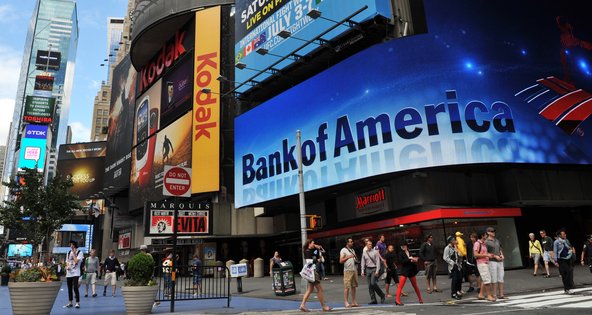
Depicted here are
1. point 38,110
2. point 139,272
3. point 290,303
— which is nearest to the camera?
point 139,272

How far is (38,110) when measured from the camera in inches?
4205

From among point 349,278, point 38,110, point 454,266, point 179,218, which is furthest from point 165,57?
point 38,110

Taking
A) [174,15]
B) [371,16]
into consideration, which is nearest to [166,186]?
[371,16]

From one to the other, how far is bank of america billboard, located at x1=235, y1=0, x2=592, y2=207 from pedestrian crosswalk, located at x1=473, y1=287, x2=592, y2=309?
9095 mm

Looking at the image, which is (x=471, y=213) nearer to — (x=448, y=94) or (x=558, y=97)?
(x=448, y=94)

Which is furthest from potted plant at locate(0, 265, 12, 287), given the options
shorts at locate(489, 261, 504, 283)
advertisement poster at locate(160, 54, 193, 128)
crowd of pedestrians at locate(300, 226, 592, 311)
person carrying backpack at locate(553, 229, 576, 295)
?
person carrying backpack at locate(553, 229, 576, 295)

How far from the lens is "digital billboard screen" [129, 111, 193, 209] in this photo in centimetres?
4025

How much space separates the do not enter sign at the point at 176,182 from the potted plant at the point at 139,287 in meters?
1.79

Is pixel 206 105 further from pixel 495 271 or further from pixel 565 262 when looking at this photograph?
pixel 565 262

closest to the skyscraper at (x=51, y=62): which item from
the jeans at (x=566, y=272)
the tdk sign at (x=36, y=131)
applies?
the tdk sign at (x=36, y=131)

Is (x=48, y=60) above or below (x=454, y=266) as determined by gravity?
above

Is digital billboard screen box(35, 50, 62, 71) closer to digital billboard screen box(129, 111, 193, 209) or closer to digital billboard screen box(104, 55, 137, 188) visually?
digital billboard screen box(104, 55, 137, 188)

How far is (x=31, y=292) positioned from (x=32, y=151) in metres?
110

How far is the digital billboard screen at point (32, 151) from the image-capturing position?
4104 inches
